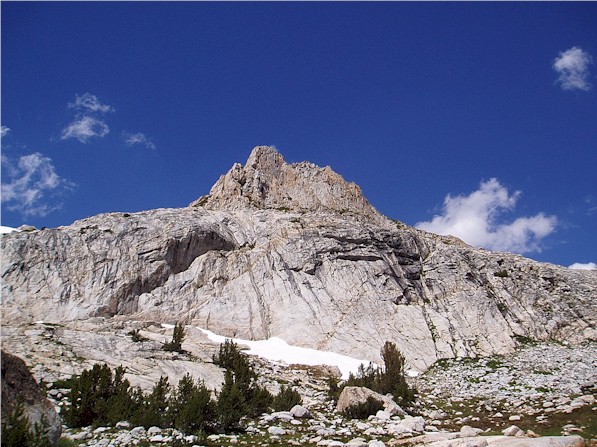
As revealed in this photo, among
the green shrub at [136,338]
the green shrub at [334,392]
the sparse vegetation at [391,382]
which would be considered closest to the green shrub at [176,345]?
the green shrub at [136,338]

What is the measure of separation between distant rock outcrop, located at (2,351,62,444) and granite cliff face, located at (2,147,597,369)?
33880mm

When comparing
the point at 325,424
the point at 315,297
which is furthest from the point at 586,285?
the point at 325,424

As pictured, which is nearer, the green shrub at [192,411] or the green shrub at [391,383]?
the green shrub at [192,411]

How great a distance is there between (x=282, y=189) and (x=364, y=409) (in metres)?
64.2

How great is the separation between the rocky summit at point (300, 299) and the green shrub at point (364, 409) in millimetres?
3366

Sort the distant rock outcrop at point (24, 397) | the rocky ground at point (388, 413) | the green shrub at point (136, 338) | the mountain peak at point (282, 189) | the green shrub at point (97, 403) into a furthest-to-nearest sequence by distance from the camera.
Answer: the mountain peak at point (282, 189) < the green shrub at point (136, 338) < the green shrub at point (97, 403) < the rocky ground at point (388, 413) < the distant rock outcrop at point (24, 397)

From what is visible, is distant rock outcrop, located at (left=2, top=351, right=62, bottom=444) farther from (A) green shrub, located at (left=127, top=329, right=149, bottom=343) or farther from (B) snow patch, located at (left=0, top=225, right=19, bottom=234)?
(B) snow patch, located at (left=0, top=225, right=19, bottom=234)

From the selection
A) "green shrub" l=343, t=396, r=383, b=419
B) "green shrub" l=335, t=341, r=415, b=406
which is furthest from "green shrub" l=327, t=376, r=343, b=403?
"green shrub" l=343, t=396, r=383, b=419

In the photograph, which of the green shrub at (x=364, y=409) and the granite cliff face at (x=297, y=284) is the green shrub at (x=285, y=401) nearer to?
the green shrub at (x=364, y=409)

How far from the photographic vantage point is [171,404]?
63.3 feet

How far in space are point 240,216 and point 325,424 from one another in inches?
1925

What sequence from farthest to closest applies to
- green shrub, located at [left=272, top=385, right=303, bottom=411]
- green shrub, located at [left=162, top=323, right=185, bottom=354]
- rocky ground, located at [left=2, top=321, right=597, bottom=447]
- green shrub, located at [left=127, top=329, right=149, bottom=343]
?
green shrub, located at [left=127, top=329, right=149, bottom=343] < green shrub, located at [left=162, top=323, right=185, bottom=354] < green shrub, located at [left=272, top=385, right=303, bottom=411] < rocky ground, located at [left=2, top=321, right=597, bottom=447]

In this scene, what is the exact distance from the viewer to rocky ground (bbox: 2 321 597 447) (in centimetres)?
1659

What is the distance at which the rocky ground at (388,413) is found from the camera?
16594mm
